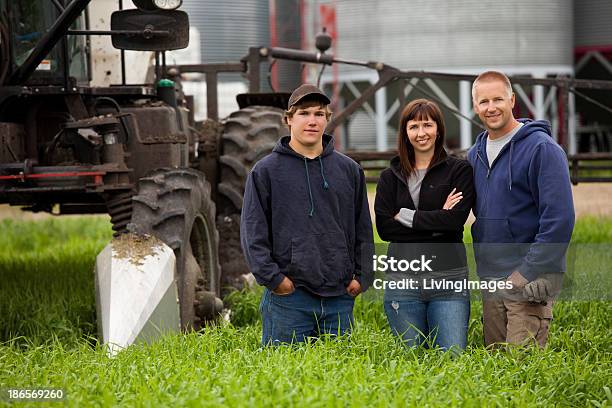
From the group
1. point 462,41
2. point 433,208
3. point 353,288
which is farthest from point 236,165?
point 462,41

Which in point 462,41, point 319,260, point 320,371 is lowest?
point 320,371

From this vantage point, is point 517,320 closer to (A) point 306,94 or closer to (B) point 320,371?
(B) point 320,371

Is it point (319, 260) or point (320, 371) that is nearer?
point (320, 371)

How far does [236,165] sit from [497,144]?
352cm

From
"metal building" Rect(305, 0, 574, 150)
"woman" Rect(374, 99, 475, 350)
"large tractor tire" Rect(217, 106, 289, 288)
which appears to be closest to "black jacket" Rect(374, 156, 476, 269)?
"woman" Rect(374, 99, 475, 350)

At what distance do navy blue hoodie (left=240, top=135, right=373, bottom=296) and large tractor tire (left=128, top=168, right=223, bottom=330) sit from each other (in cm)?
136

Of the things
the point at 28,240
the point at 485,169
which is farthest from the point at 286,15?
the point at 485,169

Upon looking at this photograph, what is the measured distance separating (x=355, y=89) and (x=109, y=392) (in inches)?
851

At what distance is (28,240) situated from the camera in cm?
1269

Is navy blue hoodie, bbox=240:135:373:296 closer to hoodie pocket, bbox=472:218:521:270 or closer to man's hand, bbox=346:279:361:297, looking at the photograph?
man's hand, bbox=346:279:361:297

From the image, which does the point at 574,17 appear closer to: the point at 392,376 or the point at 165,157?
the point at 165,157

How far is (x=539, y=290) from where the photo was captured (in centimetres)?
479

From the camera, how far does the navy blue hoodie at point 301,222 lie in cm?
501

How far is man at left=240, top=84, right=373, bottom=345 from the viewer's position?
5016mm
